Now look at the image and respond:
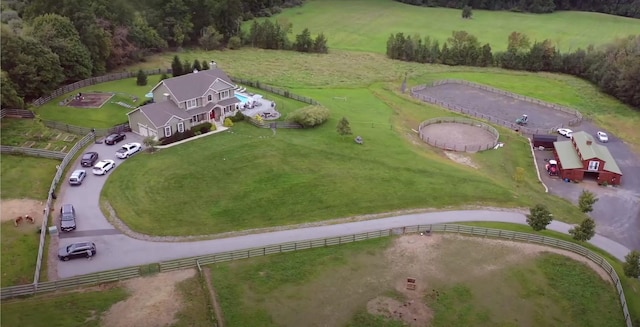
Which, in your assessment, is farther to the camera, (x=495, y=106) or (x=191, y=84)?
(x=495, y=106)

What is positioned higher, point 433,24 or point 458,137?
point 433,24

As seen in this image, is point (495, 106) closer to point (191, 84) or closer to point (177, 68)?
point (191, 84)

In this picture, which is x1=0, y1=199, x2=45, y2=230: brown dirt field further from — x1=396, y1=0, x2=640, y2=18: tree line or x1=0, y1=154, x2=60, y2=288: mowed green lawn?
x1=396, y1=0, x2=640, y2=18: tree line

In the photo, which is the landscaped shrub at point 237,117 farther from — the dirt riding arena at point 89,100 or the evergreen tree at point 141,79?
the evergreen tree at point 141,79

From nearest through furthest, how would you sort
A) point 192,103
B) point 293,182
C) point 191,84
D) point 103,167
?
point 103,167 < point 293,182 < point 192,103 < point 191,84

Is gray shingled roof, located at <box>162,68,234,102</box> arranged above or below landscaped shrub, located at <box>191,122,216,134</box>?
above

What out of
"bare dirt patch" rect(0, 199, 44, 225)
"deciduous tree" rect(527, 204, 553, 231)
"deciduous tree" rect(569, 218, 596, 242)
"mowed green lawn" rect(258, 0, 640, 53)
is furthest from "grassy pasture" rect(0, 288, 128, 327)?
"mowed green lawn" rect(258, 0, 640, 53)

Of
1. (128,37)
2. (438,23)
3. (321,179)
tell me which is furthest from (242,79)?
(438,23)

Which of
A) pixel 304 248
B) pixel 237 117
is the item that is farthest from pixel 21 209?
pixel 237 117
